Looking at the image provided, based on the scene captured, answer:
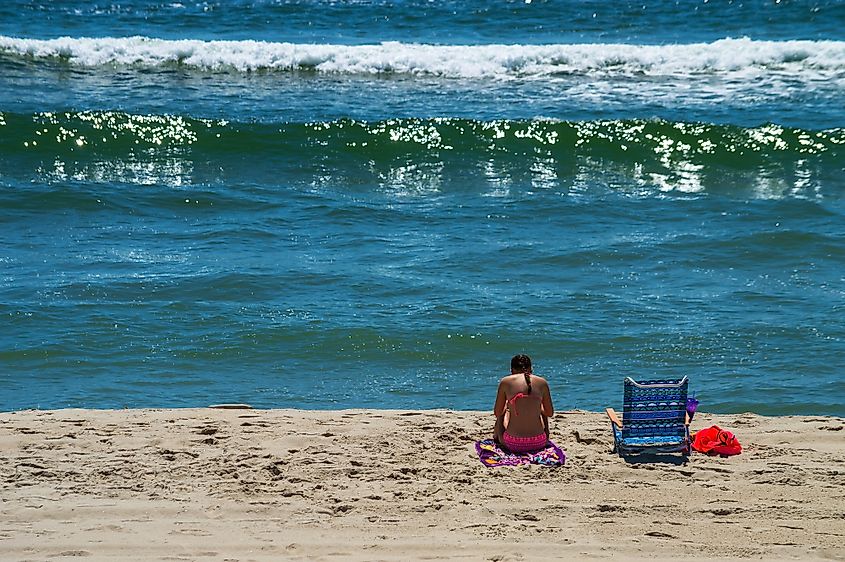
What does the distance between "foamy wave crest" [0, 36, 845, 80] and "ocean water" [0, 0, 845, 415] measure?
0.06 meters

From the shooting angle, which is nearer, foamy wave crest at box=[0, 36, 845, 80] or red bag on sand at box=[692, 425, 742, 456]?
red bag on sand at box=[692, 425, 742, 456]

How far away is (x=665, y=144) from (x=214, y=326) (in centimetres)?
929

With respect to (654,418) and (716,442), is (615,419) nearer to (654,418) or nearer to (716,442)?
(654,418)

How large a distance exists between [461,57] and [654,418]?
1524 centimetres

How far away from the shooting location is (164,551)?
20.4ft

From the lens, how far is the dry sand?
6.35 m

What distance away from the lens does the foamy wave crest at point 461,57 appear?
21.7 m

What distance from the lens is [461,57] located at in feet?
73.2

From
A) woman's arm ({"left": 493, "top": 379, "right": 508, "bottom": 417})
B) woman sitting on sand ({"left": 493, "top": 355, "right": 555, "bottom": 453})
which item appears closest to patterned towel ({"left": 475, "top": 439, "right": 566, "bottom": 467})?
woman sitting on sand ({"left": 493, "top": 355, "right": 555, "bottom": 453})

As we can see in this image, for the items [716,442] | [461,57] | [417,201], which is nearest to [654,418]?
[716,442]

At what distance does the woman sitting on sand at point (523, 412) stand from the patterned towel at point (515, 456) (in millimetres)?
48

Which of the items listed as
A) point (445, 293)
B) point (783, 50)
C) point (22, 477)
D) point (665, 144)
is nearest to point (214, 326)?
point (445, 293)

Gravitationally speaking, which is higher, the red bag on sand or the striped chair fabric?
the striped chair fabric

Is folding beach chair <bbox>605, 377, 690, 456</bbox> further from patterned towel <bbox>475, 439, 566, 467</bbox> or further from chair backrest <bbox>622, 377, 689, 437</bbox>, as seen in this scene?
patterned towel <bbox>475, 439, 566, 467</bbox>
